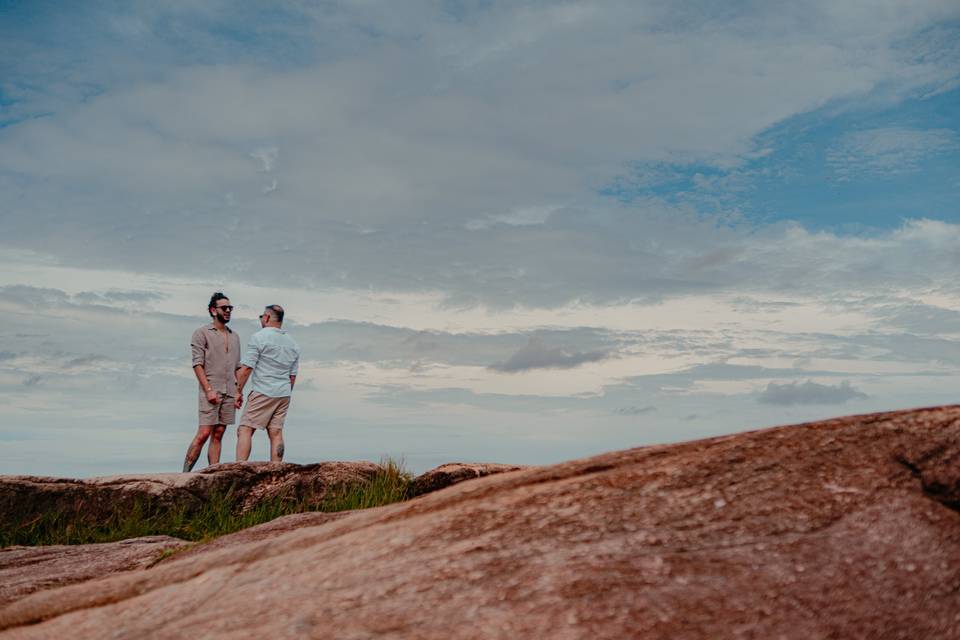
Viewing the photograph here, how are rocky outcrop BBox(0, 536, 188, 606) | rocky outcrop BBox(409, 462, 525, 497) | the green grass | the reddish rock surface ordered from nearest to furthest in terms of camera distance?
the reddish rock surface → rocky outcrop BBox(0, 536, 188, 606) → rocky outcrop BBox(409, 462, 525, 497) → the green grass

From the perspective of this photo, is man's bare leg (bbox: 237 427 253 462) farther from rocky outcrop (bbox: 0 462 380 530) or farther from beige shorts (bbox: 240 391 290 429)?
rocky outcrop (bbox: 0 462 380 530)

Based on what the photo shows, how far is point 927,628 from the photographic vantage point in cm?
340

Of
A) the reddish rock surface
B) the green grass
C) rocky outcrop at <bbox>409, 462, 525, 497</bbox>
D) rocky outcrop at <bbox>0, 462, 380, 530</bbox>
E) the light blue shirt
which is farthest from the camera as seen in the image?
the light blue shirt

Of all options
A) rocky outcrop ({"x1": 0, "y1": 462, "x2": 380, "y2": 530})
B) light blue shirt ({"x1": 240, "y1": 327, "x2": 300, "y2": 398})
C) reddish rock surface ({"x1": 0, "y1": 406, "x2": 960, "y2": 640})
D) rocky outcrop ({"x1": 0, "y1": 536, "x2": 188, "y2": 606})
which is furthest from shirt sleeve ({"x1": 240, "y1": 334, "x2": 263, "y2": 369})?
reddish rock surface ({"x1": 0, "y1": 406, "x2": 960, "y2": 640})

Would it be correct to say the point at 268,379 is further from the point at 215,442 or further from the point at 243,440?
the point at 215,442

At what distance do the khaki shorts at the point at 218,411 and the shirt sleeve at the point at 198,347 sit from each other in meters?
0.50

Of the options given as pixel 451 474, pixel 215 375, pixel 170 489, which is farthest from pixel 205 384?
pixel 451 474

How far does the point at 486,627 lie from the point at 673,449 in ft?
4.44

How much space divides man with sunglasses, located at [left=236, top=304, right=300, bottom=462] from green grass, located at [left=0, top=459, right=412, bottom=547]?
2.90 m

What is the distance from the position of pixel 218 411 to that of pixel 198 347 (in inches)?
40.8

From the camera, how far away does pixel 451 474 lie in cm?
963

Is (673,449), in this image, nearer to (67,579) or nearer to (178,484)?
(67,579)

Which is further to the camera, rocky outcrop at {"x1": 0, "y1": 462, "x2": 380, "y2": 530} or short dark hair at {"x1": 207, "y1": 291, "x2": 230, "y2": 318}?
short dark hair at {"x1": 207, "y1": 291, "x2": 230, "y2": 318}

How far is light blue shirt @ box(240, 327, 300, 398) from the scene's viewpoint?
1330 centimetres
